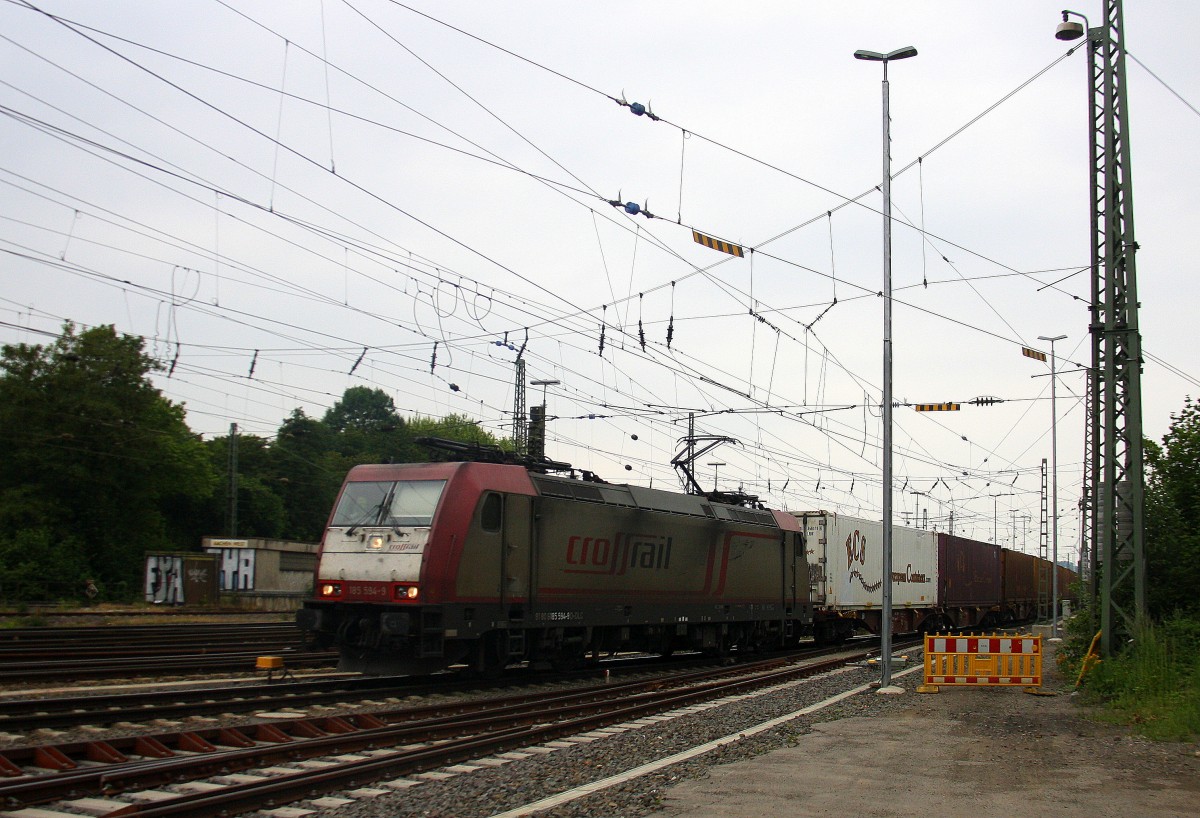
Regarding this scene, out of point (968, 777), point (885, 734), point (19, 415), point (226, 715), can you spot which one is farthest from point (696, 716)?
point (19, 415)

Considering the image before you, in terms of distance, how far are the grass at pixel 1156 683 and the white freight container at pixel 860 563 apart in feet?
38.7

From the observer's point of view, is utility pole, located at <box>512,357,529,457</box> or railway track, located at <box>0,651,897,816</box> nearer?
railway track, located at <box>0,651,897,816</box>

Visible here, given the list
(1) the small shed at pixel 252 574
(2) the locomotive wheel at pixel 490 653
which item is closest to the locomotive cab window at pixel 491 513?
(2) the locomotive wheel at pixel 490 653

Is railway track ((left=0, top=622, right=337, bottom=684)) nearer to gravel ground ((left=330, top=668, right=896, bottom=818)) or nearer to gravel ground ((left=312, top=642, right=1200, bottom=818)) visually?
gravel ground ((left=330, top=668, right=896, bottom=818))

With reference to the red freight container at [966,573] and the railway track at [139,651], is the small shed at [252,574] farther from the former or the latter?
the red freight container at [966,573]

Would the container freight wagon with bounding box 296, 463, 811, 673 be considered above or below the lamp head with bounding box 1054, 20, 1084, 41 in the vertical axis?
below

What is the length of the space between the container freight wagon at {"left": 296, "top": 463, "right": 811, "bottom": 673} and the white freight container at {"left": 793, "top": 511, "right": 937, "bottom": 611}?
7360 mm

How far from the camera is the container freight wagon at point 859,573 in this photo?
28547mm

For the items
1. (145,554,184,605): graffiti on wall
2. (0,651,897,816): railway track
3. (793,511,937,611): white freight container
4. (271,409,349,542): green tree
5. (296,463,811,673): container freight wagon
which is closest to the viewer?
(0,651,897,816): railway track

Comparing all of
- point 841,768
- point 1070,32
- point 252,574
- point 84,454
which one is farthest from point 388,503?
point 84,454

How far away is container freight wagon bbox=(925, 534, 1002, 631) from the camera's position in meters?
35.9

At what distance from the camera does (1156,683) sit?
14359 mm

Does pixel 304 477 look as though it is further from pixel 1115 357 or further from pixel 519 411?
pixel 1115 357

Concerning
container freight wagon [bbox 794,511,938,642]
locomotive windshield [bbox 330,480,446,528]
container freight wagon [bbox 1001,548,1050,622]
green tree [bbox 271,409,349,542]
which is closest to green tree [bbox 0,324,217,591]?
green tree [bbox 271,409,349,542]
